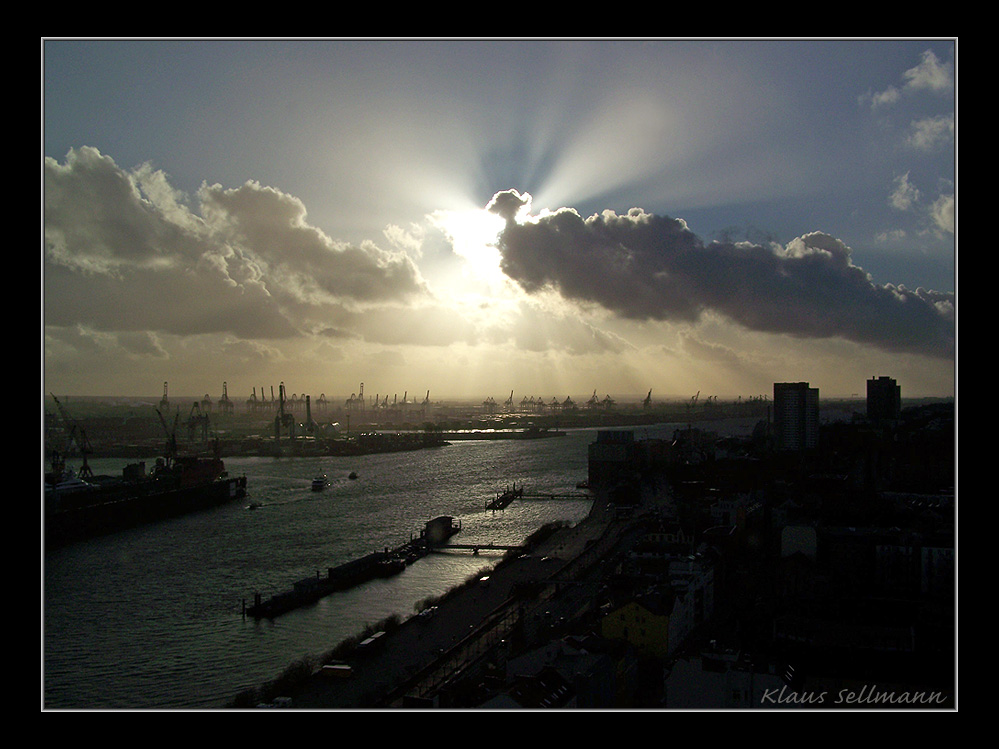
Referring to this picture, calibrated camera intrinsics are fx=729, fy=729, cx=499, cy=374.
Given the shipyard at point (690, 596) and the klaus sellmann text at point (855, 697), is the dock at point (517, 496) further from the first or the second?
the klaus sellmann text at point (855, 697)

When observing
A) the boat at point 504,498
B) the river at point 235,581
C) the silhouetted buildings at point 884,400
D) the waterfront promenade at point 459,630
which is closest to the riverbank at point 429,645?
the waterfront promenade at point 459,630

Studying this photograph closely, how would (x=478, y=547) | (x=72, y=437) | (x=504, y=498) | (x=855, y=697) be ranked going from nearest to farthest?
1. (x=855, y=697)
2. (x=478, y=547)
3. (x=504, y=498)
4. (x=72, y=437)

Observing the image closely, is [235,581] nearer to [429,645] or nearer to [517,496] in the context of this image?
[429,645]

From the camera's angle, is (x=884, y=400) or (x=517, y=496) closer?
(x=884, y=400)

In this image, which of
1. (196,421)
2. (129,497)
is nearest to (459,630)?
(129,497)
